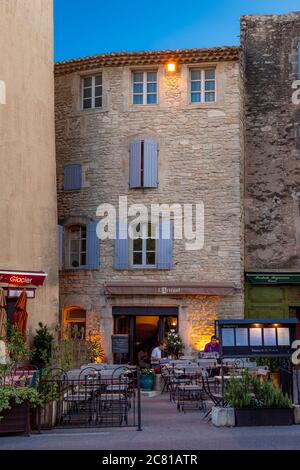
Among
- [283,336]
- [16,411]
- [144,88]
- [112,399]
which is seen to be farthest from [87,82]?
[16,411]

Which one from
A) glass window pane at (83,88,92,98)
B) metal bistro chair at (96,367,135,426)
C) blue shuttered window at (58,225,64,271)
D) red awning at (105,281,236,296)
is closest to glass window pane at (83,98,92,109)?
glass window pane at (83,88,92,98)

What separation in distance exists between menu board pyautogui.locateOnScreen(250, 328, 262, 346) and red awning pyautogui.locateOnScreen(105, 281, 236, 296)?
31.7 feet

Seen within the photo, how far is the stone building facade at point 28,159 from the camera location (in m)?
19.6

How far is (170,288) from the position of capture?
22.8m

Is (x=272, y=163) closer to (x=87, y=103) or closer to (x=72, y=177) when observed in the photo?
(x=87, y=103)

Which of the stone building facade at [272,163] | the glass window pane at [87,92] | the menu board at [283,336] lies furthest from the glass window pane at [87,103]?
the menu board at [283,336]

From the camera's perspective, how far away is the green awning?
23.7 metres

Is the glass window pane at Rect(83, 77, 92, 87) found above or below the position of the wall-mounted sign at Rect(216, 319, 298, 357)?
above

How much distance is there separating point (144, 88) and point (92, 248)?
5.43m

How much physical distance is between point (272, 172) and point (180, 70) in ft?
14.8

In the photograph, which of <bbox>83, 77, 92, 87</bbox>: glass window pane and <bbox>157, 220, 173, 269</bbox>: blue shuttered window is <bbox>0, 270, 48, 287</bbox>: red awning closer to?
<bbox>157, 220, 173, 269</bbox>: blue shuttered window

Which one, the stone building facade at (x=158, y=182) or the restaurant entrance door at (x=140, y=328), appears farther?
the restaurant entrance door at (x=140, y=328)

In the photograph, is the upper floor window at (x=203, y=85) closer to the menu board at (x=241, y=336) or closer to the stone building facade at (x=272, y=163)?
the stone building facade at (x=272, y=163)

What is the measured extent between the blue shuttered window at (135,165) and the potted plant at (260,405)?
12.7 meters
